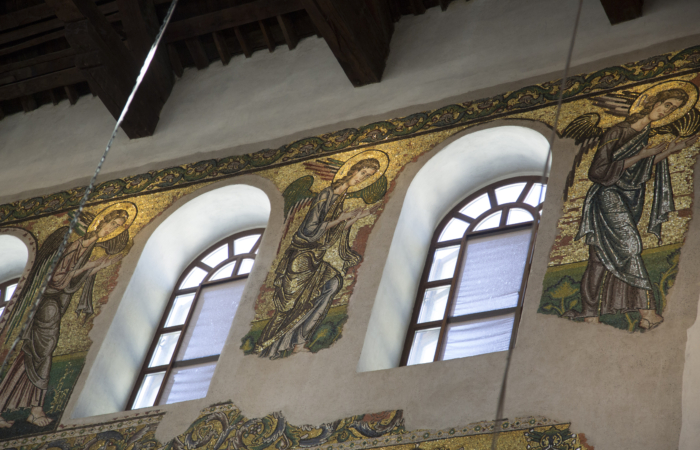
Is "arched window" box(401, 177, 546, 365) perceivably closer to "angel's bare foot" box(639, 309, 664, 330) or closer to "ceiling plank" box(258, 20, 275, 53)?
"angel's bare foot" box(639, 309, 664, 330)

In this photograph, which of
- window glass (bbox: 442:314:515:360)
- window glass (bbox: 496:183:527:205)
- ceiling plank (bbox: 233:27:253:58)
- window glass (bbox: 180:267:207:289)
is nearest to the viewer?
window glass (bbox: 442:314:515:360)

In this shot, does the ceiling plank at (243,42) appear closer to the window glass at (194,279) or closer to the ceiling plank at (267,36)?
the ceiling plank at (267,36)

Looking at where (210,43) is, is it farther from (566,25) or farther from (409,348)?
(409,348)

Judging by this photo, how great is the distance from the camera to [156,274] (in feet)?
27.0

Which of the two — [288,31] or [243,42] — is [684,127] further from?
[243,42]

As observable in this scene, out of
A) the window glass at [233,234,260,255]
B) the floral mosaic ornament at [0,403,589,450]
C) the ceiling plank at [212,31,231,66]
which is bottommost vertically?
the floral mosaic ornament at [0,403,589,450]

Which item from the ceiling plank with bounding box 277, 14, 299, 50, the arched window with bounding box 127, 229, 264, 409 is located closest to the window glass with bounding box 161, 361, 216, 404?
the arched window with bounding box 127, 229, 264, 409

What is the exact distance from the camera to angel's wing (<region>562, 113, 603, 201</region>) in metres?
6.86

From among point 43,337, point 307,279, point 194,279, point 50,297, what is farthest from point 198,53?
point 307,279

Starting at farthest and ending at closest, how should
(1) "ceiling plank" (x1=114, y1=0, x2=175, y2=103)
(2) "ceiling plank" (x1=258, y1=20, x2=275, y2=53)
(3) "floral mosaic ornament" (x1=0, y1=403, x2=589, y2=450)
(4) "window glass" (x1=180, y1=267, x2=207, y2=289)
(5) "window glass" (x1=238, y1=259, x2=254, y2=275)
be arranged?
(2) "ceiling plank" (x1=258, y1=20, x2=275, y2=53) → (1) "ceiling plank" (x1=114, y1=0, x2=175, y2=103) → (4) "window glass" (x1=180, y1=267, x2=207, y2=289) → (5) "window glass" (x1=238, y1=259, x2=254, y2=275) → (3) "floral mosaic ornament" (x1=0, y1=403, x2=589, y2=450)

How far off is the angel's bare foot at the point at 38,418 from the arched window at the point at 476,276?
9.04 feet

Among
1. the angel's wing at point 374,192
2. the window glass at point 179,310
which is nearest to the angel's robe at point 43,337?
the window glass at point 179,310

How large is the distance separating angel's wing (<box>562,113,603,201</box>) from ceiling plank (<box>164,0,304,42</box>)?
334 cm

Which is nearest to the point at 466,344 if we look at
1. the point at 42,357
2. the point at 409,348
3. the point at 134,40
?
the point at 409,348
